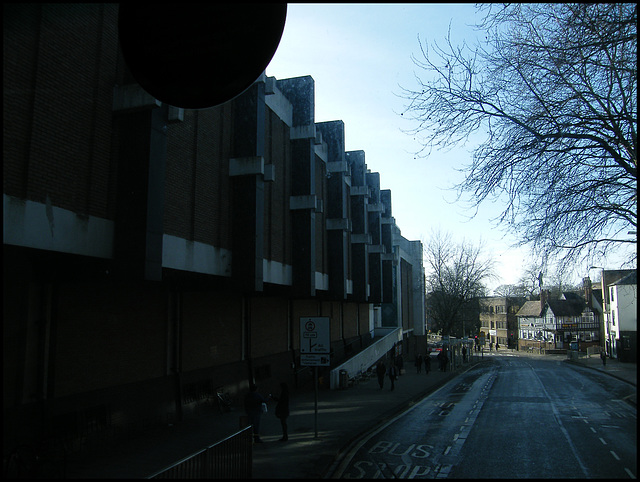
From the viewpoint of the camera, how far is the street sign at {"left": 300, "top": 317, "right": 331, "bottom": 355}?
1298 centimetres

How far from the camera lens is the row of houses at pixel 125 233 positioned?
29.8 feet

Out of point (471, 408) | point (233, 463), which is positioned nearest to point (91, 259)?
point (233, 463)

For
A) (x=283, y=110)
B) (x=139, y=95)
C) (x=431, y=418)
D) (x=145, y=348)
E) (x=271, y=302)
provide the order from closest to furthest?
(x=139, y=95)
(x=145, y=348)
(x=431, y=418)
(x=283, y=110)
(x=271, y=302)

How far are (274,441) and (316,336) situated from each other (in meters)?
2.77

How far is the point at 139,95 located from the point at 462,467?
10.2 metres

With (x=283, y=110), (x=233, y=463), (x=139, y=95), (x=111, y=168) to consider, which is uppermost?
(x=283, y=110)

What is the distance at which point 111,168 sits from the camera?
10977 millimetres

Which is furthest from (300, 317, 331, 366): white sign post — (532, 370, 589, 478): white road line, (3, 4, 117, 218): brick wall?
(532, 370, 589, 478): white road line

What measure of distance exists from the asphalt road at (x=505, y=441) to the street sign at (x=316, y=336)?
254cm

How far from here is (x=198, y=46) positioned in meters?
2.12

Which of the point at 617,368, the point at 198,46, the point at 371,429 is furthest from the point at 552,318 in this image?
the point at 198,46

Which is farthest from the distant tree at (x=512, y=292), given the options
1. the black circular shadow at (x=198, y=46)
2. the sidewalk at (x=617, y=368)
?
the black circular shadow at (x=198, y=46)

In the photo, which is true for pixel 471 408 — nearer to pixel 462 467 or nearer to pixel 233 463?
pixel 462 467

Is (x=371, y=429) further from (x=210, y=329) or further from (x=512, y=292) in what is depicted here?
(x=512, y=292)
